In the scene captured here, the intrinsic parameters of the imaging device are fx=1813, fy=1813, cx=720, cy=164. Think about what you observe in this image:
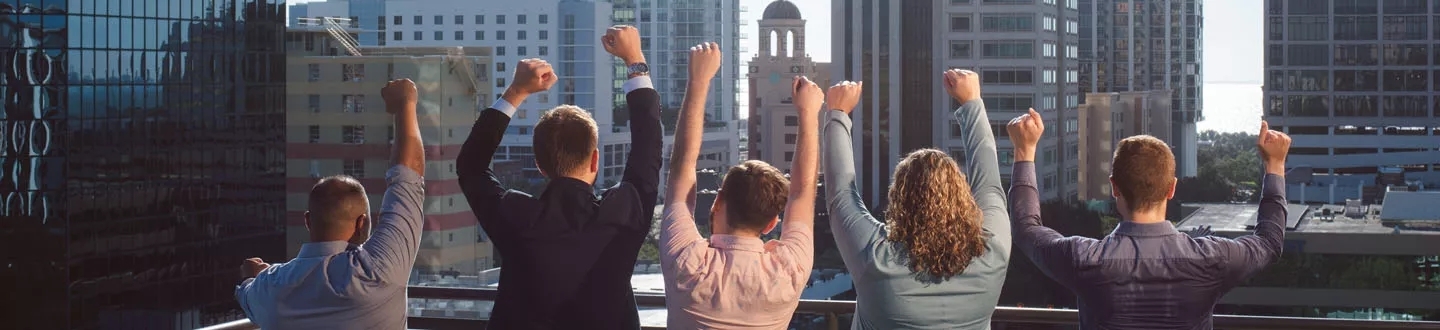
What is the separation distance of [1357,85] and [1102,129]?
31.4ft

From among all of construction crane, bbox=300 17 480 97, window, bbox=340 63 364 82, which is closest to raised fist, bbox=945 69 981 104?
window, bbox=340 63 364 82

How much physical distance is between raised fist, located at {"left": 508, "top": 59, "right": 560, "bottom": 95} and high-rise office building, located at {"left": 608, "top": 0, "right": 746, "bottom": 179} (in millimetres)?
44993

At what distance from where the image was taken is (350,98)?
938 inches

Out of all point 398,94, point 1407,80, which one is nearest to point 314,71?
point 1407,80

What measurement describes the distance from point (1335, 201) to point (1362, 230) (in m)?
9.36

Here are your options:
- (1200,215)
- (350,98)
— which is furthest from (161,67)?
(1200,215)

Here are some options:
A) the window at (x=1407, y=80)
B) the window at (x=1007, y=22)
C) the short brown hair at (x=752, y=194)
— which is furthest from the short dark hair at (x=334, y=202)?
the window at (x=1407, y=80)

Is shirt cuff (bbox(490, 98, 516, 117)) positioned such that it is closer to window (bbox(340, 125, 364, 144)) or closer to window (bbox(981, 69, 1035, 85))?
window (bbox(340, 125, 364, 144))

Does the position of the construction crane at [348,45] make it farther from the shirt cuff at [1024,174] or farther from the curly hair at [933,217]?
the curly hair at [933,217]

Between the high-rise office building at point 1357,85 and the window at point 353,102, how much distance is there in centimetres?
1862

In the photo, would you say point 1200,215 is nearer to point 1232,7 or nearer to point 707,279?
point 707,279

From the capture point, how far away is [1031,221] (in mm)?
1763

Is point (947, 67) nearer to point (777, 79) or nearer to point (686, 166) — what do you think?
point (777, 79)

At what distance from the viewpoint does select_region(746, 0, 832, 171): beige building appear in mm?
30172
